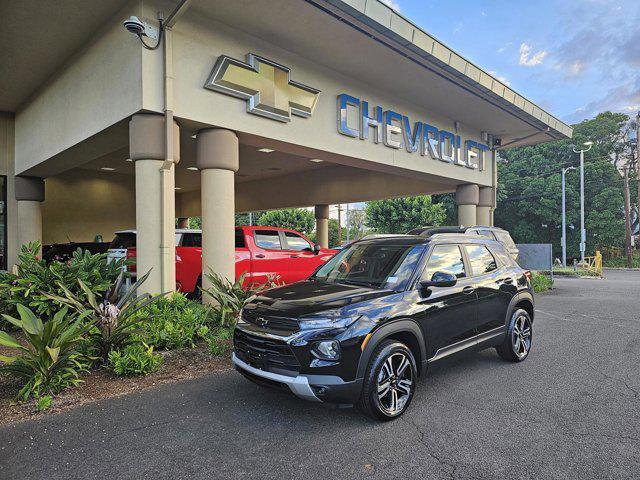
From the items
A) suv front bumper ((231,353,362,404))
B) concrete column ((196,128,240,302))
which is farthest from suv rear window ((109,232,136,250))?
suv front bumper ((231,353,362,404))

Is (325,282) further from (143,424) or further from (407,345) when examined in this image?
(143,424)

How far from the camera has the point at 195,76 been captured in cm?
744

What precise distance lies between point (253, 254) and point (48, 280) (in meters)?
4.07

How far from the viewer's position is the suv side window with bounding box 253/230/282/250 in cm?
988

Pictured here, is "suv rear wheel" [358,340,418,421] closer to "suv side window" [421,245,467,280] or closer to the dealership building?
"suv side window" [421,245,467,280]

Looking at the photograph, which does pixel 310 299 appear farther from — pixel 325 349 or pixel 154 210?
pixel 154 210

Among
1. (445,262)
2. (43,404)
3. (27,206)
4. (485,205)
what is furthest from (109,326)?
(485,205)

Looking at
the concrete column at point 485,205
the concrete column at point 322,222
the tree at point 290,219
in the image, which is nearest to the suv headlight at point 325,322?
the concrete column at point 485,205

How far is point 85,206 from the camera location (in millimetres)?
18344

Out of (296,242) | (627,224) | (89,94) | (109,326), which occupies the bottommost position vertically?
(109,326)

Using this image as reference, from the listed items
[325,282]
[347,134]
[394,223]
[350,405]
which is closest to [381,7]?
[347,134]

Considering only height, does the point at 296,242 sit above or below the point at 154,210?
below

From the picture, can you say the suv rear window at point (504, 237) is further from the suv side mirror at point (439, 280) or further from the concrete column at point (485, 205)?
the suv side mirror at point (439, 280)

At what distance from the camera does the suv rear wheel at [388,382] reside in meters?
3.64
